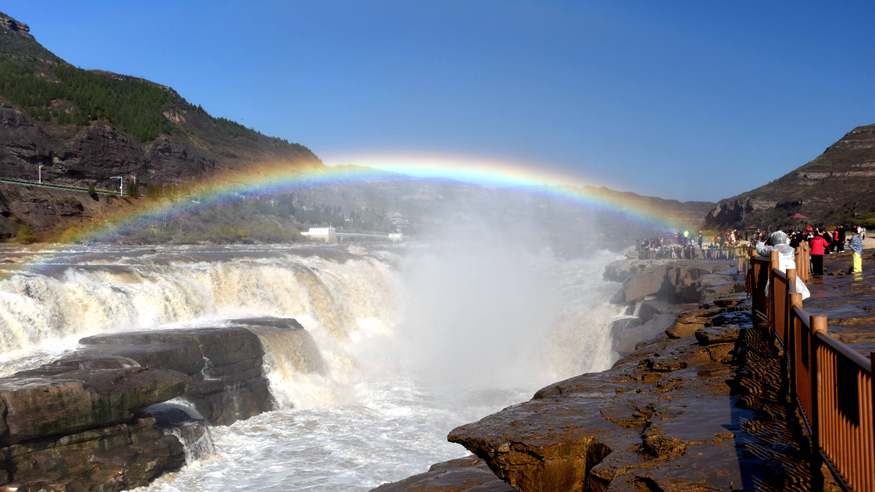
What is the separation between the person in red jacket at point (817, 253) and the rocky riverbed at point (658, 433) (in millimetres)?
6630

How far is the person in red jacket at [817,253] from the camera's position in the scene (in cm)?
1327

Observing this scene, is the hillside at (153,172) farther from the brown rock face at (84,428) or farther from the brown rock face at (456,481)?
the brown rock face at (456,481)

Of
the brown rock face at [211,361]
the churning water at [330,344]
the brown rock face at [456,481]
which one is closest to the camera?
the brown rock face at [456,481]

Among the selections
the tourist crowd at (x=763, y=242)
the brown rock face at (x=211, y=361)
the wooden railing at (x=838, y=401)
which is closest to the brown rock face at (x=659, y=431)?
the wooden railing at (x=838, y=401)

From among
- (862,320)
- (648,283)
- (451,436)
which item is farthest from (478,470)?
(648,283)

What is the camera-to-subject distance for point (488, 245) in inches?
2200

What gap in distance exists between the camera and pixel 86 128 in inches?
2817

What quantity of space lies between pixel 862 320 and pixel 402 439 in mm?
8911

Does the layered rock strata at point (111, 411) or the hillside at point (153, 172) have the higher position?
the hillside at point (153, 172)

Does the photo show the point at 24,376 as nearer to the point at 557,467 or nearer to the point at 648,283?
the point at 557,467

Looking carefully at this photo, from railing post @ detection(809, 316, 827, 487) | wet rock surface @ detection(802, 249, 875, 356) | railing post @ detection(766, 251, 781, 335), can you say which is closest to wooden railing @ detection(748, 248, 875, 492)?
railing post @ detection(809, 316, 827, 487)

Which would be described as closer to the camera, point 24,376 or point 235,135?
point 24,376

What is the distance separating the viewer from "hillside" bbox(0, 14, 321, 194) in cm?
5975

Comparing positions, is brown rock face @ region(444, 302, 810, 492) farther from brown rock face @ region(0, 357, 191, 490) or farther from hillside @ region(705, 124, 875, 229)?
hillside @ region(705, 124, 875, 229)
